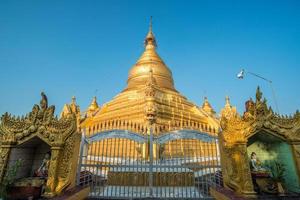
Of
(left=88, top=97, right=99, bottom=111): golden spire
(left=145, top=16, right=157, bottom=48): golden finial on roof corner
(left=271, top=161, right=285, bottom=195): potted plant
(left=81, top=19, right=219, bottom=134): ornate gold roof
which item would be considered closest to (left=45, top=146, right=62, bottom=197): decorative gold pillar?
(left=81, top=19, right=219, bottom=134): ornate gold roof

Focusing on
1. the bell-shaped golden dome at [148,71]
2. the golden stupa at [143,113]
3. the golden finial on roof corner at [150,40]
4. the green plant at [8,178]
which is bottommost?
the green plant at [8,178]

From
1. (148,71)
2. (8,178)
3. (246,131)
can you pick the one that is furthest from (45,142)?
(148,71)

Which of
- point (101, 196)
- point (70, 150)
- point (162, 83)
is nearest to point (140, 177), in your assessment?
point (101, 196)

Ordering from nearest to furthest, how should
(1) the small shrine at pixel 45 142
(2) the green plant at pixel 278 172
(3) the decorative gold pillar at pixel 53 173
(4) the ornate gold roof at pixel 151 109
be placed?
(3) the decorative gold pillar at pixel 53 173 < (1) the small shrine at pixel 45 142 < (2) the green plant at pixel 278 172 < (4) the ornate gold roof at pixel 151 109

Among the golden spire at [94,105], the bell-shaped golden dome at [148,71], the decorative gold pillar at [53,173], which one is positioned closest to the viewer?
the decorative gold pillar at [53,173]

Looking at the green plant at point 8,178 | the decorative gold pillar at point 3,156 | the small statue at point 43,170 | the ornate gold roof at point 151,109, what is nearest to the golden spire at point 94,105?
the ornate gold roof at point 151,109

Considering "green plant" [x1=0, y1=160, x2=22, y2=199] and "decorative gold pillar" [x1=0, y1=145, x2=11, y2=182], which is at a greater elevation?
"decorative gold pillar" [x1=0, y1=145, x2=11, y2=182]

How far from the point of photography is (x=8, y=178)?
5211 mm

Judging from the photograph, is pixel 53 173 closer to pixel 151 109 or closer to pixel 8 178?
pixel 8 178

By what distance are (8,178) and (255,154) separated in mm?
8262

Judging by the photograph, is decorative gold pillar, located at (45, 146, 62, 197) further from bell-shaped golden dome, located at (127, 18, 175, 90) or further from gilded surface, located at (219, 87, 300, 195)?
bell-shaped golden dome, located at (127, 18, 175, 90)

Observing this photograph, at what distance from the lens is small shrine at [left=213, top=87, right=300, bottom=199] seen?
5.75 m

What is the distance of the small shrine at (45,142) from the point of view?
5.23 m

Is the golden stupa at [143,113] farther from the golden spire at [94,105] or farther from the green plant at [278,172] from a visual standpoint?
the golden spire at [94,105]
